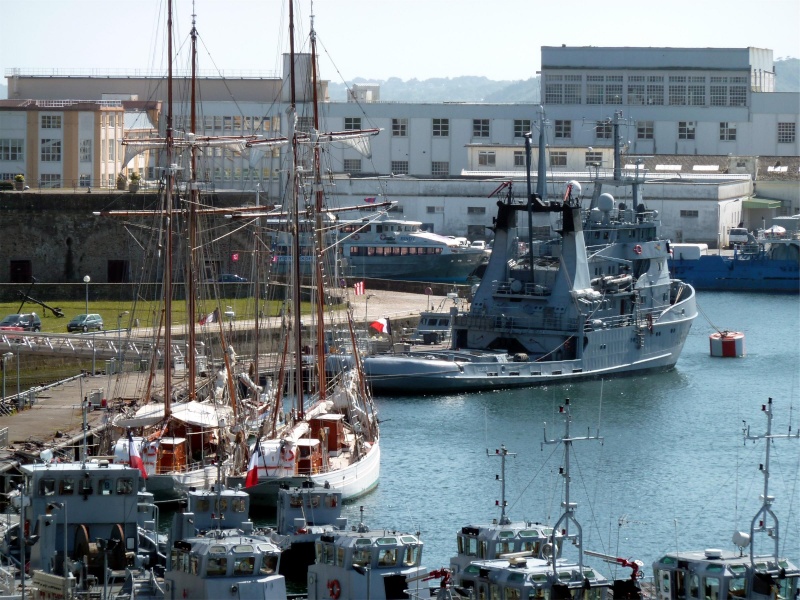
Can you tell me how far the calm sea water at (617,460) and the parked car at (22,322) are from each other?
489 inches

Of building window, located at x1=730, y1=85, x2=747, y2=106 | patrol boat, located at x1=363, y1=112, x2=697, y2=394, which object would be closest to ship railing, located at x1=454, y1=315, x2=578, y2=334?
patrol boat, located at x1=363, y1=112, x2=697, y2=394

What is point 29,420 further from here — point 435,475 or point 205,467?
point 435,475

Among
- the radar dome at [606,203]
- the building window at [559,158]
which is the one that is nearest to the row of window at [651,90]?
the building window at [559,158]

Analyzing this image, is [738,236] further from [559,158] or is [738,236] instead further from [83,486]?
[83,486]

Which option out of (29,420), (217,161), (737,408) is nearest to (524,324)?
(737,408)

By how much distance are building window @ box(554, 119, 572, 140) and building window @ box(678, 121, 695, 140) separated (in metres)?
6.83

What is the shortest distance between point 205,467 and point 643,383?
80.0 feet

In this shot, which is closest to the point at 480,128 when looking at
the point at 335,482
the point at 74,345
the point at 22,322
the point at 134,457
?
the point at 22,322

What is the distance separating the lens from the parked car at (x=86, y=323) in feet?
195

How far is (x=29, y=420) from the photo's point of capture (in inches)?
1789

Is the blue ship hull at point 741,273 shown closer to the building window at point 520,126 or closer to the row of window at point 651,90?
the row of window at point 651,90

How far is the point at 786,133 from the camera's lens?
11062 cm

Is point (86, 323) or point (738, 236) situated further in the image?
point (738, 236)

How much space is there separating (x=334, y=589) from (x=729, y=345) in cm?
4016
